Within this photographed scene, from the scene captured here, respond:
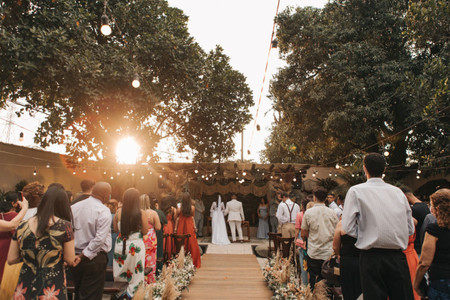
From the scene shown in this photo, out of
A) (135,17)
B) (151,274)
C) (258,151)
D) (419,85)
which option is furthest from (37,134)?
(258,151)

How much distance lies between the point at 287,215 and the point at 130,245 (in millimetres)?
4989

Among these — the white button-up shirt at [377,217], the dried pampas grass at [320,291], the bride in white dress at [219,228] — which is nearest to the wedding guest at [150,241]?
the dried pampas grass at [320,291]

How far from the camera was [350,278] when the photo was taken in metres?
3.27

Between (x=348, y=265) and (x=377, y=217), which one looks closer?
(x=377, y=217)

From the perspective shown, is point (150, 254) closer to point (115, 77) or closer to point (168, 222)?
point (168, 222)

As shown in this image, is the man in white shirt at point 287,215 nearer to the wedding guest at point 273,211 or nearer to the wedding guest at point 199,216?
the wedding guest at point 273,211

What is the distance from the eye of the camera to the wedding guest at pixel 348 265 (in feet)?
10.6

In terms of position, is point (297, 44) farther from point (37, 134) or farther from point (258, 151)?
point (258, 151)

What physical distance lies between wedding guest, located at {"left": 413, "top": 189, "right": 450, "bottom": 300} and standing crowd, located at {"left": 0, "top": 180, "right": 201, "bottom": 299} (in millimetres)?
3012

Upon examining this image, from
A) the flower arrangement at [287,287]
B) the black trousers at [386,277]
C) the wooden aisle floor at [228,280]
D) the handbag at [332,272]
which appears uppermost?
the black trousers at [386,277]

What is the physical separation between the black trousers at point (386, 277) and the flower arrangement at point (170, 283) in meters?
2.55

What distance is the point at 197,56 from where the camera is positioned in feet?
42.3

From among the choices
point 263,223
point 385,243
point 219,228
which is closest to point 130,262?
point 385,243

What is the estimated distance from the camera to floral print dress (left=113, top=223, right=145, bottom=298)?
4465 mm
